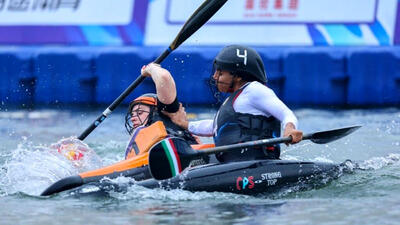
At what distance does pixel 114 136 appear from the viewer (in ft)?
34.7

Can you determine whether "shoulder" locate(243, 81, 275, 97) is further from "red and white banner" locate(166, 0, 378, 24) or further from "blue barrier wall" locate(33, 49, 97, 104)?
"blue barrier wall" locate(33, 49, 97, 104)

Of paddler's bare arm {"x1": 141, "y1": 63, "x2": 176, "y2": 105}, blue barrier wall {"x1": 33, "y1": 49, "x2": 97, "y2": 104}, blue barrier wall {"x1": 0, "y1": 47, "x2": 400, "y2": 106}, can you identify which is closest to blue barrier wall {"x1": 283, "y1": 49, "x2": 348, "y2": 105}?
blue barrier wall {"x1": 0, "y1": 47, "x2": 400, "y2": 106}

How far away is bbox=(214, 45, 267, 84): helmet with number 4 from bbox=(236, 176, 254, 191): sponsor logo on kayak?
769mm

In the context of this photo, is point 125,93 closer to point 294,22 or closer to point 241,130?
point 241,130

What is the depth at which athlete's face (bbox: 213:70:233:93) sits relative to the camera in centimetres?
707

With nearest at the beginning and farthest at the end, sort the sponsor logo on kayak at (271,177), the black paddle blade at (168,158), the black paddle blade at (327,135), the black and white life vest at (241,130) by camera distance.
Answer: the black paddle blade at (168,158)
the sponsor logo on kayak at (271,177)
the black and white life vest at (241,130)
the black paddle blade at (327,135)

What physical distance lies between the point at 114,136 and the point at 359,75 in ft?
10.4

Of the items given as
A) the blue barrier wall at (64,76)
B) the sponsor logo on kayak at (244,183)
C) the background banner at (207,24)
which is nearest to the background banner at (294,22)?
the background banner at (207,24)

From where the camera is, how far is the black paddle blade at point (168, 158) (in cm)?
653

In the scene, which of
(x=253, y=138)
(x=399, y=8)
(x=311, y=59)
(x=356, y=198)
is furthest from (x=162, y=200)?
(x=399, y=8)

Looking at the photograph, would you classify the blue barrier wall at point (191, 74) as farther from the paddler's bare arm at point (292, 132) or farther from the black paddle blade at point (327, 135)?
the paddler's bare arm at point (292, 132)

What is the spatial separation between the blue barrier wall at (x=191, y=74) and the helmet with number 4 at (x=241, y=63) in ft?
15.9

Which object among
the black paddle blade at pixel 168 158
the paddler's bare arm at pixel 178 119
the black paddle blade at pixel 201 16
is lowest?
the black paddle blade at pixel 168 158

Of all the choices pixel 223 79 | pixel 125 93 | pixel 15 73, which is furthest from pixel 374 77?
pixel 223 79
